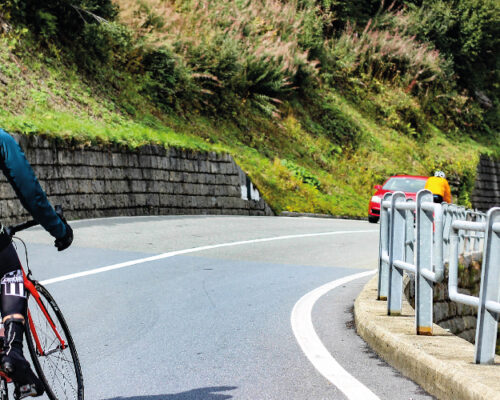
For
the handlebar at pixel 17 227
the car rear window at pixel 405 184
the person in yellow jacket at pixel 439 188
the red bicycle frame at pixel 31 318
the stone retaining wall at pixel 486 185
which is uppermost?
the handlebar at pixel 17 227

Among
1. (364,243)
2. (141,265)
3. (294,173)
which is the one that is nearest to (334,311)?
(141,265)

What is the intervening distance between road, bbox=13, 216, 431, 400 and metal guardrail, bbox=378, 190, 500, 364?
0.51 meters

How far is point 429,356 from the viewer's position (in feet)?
16.4

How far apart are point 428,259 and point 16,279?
351 centimetres

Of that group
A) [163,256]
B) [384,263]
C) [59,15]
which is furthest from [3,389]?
[59,15]

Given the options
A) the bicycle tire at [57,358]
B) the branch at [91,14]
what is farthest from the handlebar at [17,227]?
the branch at [91,14]

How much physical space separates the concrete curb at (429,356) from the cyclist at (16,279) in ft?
7.49

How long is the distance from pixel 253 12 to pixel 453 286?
28.9 metres

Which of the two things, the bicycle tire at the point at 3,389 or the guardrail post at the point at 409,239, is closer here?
the bicycle tire at the point at 3,389

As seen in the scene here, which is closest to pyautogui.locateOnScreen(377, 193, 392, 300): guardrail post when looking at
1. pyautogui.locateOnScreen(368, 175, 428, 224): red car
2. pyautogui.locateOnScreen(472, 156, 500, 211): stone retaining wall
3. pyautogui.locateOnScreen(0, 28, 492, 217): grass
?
pyautogui.locateOnScreen(0, 28, 492, 217): grass

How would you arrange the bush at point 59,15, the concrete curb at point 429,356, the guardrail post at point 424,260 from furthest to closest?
the bush at point 59,15 < the guardrail post at point 424,260 < the concrete curb at point 429,356

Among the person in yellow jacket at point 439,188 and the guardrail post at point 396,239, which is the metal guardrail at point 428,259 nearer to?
the guardrail post at point 396,239

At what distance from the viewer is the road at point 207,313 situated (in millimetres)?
5152

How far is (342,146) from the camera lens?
1326 inches
